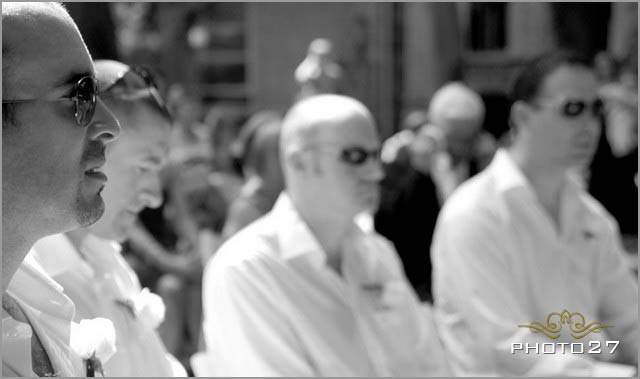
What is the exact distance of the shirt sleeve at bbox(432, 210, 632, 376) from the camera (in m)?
3.53

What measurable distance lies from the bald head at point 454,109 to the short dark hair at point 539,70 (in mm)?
2309

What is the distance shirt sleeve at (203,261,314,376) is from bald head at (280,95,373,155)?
552 millimetres

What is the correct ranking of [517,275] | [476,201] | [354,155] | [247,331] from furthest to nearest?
[476,201] < [517,275] < [354,155] < [247,331]

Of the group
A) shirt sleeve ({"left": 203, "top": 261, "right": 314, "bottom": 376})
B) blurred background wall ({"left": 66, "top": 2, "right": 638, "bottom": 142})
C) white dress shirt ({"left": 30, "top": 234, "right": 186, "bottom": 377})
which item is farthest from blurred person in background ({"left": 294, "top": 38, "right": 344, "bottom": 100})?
blurred background wall ({"left": 66, "top": 2, "right": 638, "bottom": 142})

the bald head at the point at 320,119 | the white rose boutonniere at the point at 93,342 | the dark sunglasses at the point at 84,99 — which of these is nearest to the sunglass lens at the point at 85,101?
the dark sunglasses at the point at 84,99

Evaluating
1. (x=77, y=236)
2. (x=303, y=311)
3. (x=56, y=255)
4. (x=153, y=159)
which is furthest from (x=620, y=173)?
(x=56, y=255)

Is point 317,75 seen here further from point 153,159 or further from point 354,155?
point 153,159

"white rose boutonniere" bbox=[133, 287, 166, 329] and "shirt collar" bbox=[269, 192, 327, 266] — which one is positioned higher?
"white rose boutonniere" bbox=[133, 287, 166, 329]

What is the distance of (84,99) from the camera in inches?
63.1

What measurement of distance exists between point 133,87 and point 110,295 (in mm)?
566

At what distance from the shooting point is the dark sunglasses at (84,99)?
1588 mm

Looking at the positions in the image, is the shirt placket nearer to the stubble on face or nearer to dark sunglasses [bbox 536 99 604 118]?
dark sunglasses [bbox 536 99 604 118]

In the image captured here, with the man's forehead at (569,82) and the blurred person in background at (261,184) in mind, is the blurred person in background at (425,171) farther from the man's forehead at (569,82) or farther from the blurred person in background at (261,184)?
the man's forehead at (569,82)

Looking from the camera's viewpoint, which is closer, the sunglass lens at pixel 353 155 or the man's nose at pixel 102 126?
the man's nose at pixel 102 126
